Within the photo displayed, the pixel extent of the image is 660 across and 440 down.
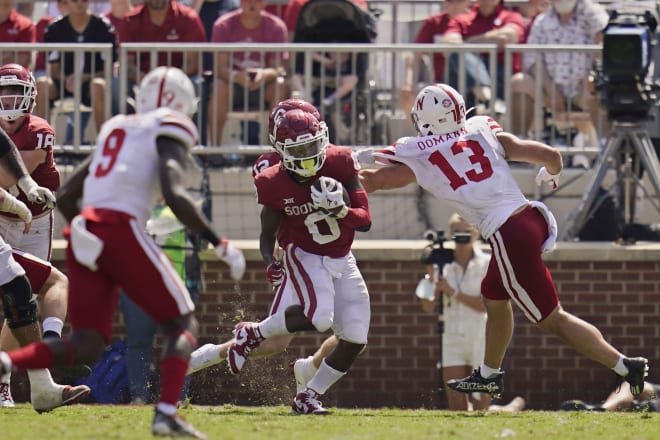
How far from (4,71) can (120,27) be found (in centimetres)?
422

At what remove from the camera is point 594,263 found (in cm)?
1253

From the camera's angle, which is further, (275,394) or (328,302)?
(275,394)

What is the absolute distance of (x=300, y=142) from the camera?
8.88 metres

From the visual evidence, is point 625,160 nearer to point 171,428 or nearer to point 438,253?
point 438,253

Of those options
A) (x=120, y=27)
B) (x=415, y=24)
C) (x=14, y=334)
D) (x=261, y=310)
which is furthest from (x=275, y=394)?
(x=415, y=24)

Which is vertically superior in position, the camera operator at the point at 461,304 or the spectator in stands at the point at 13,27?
the spectator in stands at the point at 13,27

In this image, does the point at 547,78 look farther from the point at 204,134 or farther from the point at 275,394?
the point at 275,394

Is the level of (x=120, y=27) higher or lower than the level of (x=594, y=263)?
higher

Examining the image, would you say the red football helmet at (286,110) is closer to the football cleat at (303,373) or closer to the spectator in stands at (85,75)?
the football cleat at (303,373)

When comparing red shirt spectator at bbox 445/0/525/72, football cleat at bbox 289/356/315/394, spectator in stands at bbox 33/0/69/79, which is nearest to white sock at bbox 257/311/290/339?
football cleat at bbox 289/356/315/394

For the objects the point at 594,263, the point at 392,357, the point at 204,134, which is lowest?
the point at 392,357

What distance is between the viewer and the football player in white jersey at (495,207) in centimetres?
930

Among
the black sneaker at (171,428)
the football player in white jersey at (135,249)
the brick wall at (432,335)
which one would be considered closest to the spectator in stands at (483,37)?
the brick wall at (432,335)

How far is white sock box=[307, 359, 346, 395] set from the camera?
363 inches
